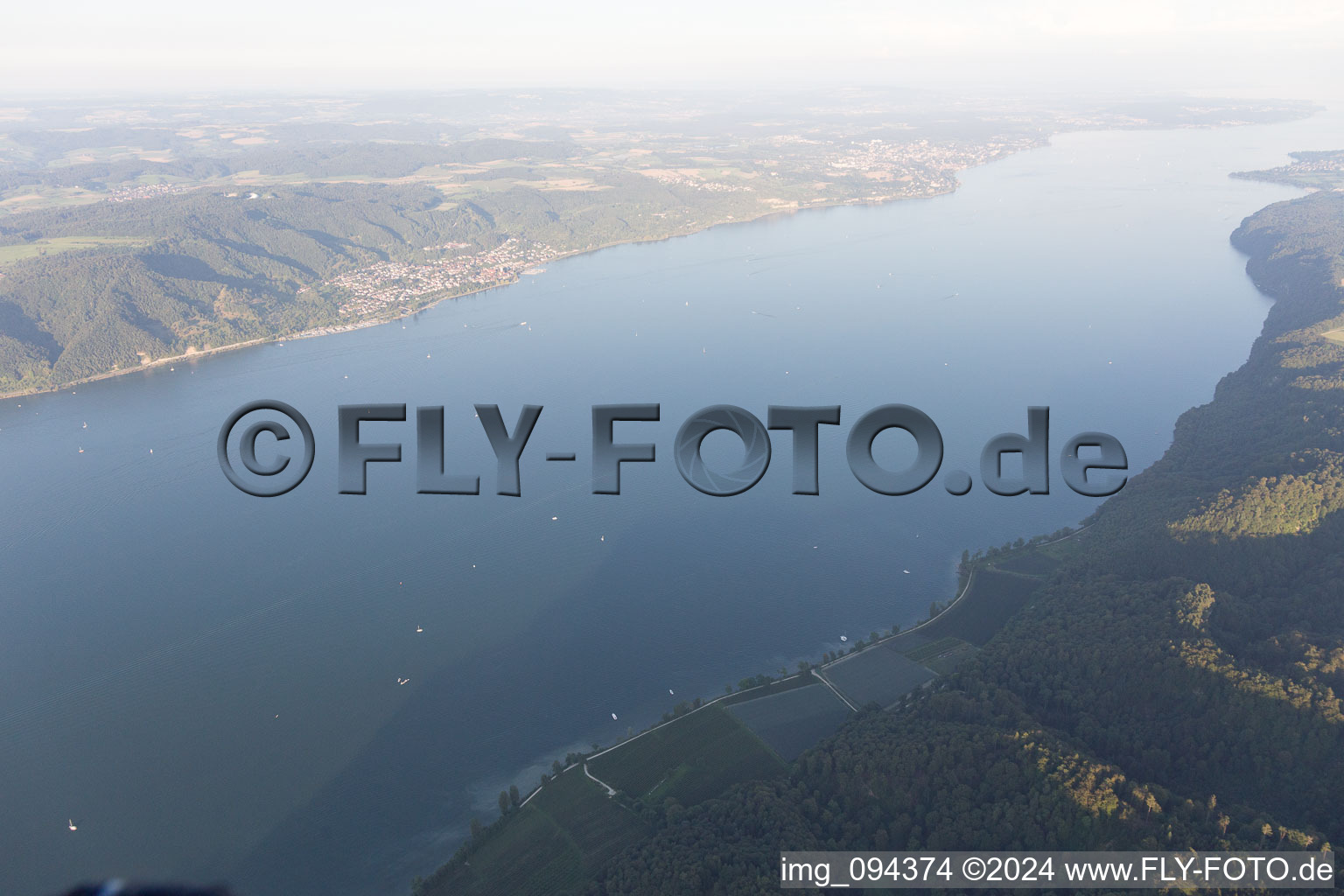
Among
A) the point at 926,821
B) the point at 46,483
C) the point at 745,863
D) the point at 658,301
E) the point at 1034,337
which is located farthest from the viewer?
the point at 658,301

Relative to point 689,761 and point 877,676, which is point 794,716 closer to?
point 877,676

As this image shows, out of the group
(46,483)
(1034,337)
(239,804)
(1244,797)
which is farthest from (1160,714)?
(46,483)

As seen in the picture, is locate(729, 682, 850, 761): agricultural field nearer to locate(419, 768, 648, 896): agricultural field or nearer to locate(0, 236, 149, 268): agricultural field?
locate(419, 768, 648, 896): agricultural field

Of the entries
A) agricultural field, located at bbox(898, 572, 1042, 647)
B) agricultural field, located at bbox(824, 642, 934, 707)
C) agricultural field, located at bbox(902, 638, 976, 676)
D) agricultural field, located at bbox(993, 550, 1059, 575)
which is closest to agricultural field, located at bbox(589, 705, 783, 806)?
agricultural field, located at bbox(824, 642, 934, 707)

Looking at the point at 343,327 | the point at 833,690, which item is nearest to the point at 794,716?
the point at 833,690

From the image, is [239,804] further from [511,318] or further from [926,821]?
[511,318]

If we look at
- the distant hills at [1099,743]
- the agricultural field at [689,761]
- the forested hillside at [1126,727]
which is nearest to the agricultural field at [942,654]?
the distant hills at [1099,743]
